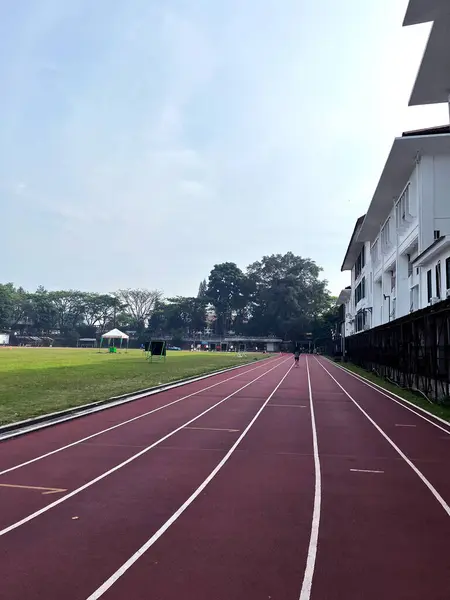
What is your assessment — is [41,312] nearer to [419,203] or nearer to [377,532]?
[419,203]

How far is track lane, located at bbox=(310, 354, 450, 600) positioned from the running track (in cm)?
2

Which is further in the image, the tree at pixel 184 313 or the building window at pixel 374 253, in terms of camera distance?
the tree at pixel 184 313

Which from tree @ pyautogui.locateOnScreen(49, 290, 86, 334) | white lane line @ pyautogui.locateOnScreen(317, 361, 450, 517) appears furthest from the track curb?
tree @ pyautogui.locateOnScreen(49, 290, 86, 334)

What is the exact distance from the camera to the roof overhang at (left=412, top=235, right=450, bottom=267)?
18.0m

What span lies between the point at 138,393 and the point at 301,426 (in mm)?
6432

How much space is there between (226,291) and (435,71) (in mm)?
90799

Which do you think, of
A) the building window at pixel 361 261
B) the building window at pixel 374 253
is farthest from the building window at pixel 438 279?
the building window at pixel 361 261

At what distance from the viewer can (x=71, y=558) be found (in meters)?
3.82

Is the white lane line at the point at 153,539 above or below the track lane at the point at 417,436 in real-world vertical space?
below

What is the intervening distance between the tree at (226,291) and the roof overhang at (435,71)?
8733 centimetres

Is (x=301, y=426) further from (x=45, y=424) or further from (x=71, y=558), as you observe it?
(x=71, y=558)

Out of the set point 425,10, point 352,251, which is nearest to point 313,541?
point 425,10

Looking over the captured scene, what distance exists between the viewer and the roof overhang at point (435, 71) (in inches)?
426

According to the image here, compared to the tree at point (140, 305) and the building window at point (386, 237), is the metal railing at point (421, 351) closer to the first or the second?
the building window at point (386, 237)
